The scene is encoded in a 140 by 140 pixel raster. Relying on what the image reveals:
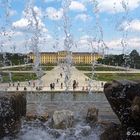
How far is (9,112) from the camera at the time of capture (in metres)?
9.41

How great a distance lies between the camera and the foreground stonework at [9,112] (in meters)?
9.31

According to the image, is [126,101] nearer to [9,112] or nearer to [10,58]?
[9,112]

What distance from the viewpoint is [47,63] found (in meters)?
107

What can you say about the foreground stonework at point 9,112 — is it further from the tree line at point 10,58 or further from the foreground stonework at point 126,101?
the tree line at point 10,58

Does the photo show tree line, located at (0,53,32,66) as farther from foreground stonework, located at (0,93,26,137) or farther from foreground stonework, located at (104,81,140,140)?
foreground stonework, located at (104,81,140,140)

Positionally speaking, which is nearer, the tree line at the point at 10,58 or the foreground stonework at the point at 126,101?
the foreground stonework at the point at 126,101

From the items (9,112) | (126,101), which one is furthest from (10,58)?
(126,101)

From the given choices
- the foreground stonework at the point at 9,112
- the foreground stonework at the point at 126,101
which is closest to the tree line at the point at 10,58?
the foreground stonework at the point at 9,112

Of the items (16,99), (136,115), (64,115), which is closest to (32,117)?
(64,115)

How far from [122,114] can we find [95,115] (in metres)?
7.03

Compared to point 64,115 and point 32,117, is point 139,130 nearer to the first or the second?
point 64,115

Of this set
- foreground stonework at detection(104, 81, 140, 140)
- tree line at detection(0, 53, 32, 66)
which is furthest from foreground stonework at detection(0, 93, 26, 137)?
tree line at detection(0, 53, 32, 66)

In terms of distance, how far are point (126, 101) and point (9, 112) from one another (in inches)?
101

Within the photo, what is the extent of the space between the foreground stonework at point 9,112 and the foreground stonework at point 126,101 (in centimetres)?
214
